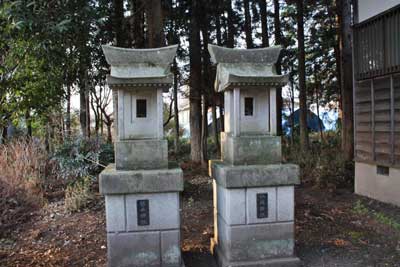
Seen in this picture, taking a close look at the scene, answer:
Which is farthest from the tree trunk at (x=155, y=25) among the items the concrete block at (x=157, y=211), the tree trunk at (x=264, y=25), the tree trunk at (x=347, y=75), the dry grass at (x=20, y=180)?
the tree trunk at (x=264, y=25)

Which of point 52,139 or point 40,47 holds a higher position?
point 40,47

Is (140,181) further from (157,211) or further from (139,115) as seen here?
(139,115)

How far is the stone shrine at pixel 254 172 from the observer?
3715 mm

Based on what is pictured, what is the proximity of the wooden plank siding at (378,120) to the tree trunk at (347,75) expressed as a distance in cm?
194

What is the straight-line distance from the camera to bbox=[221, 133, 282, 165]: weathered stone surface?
12.5ft

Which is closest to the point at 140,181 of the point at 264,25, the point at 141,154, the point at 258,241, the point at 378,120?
the point at 141,154

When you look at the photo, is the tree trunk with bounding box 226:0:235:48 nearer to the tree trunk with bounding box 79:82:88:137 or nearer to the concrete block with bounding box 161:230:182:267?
the tree trunk with bounding box 79:82:88:137

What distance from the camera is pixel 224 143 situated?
417cm

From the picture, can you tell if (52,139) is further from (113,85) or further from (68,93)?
(113,85)

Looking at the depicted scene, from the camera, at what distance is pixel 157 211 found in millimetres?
3613

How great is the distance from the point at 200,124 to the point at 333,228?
661cm

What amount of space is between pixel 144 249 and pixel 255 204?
134 centimetres

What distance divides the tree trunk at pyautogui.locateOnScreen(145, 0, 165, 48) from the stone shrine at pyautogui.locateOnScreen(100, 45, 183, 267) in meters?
3.13

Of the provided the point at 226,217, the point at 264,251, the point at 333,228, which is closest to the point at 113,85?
the point at 226,217
